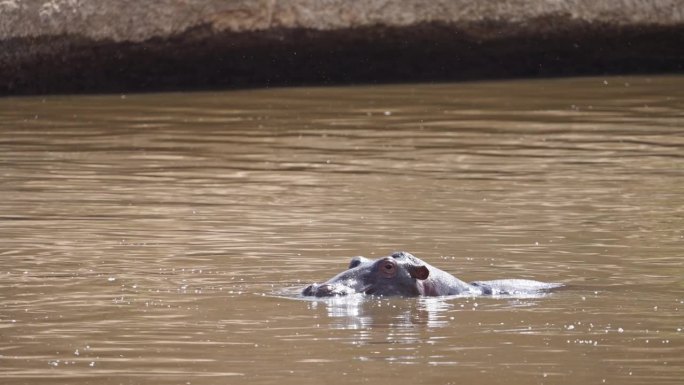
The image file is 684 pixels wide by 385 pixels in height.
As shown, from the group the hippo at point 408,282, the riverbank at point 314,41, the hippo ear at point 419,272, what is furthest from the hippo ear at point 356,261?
the riverbank at point 314,41

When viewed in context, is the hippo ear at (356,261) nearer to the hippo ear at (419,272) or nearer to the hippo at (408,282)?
the hippo at (408,282)

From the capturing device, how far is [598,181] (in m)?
9.45

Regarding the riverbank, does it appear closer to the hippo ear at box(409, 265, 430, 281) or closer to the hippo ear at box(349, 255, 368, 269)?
the hippo ear at box(349, 255, 368, 269)

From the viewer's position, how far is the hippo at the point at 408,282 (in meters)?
6.51

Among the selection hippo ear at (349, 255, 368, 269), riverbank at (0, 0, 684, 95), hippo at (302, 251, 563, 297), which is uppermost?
riverbank at (0, 0, 684, 95)

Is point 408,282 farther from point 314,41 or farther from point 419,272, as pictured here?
point 314,41

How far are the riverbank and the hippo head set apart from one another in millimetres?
8526

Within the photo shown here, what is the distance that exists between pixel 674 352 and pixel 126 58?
1045cm

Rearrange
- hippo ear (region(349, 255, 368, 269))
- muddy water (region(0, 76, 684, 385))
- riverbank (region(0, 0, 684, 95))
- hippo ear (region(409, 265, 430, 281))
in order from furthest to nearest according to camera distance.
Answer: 1. riverbank (region(0, 0, 684, 95))
2. hippo ear (region(349, 255, 368, 269))
3. hippo ear (region(409, 265, 430, 281))
4. muddy water (region(0, 76, 684, 385))

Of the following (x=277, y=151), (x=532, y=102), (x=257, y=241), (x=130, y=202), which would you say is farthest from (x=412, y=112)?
(x=257, y=241)

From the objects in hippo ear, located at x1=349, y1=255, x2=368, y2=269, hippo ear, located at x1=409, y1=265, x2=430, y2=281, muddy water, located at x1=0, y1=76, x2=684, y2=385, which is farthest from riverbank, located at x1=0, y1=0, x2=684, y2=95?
hippo ear, located at x1=409, y1=265, x2=430, y2=281

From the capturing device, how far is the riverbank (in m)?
14.9

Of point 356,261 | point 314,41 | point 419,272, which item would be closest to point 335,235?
point 356,261

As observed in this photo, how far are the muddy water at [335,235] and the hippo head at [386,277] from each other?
0.42ft
